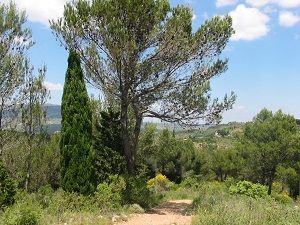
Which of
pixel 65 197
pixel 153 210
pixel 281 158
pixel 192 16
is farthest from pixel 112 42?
pixel 281 158

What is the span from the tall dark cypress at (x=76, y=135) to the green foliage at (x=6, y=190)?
1.68 meters

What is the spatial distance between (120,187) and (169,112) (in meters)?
3.34

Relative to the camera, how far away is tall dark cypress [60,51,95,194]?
1026 cm

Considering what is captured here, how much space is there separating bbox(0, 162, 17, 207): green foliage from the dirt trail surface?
3.60 m

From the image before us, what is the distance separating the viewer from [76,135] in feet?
34.1

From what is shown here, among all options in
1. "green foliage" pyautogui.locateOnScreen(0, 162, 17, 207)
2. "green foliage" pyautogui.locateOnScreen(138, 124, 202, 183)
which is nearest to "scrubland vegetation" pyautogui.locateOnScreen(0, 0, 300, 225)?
"green foliage" pyautogui.locateOnScreen(0, 162, 17, 207)

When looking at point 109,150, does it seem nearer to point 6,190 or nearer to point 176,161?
point 6,190

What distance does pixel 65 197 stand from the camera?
9.66 meters

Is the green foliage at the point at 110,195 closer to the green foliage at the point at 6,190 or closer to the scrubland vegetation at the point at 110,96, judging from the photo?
the scrubland vegetation at the point at 110,96

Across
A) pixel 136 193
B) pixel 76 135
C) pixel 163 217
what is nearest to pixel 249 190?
pixel 163 217

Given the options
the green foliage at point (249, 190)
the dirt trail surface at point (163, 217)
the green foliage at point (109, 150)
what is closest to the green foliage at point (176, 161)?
the green foliage at point (249, 190)

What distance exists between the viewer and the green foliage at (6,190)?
8.89 metres

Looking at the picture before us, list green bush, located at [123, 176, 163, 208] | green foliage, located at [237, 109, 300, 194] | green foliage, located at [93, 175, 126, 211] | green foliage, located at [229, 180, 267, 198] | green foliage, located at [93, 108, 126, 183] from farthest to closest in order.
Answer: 1. green foliage, located at [237, 109, 300, 194]
2. green foliage, located at [229, 180, 267, 198]
3. green foliage, located at [93, 108, 126, 183]
4. green bush, located at [123, 176, 163, 208]
5. green foliage, located at [93, 175, 126, 211]

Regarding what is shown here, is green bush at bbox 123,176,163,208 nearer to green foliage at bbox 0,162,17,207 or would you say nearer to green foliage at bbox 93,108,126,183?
green foliage at bbox 93,108,126,183
